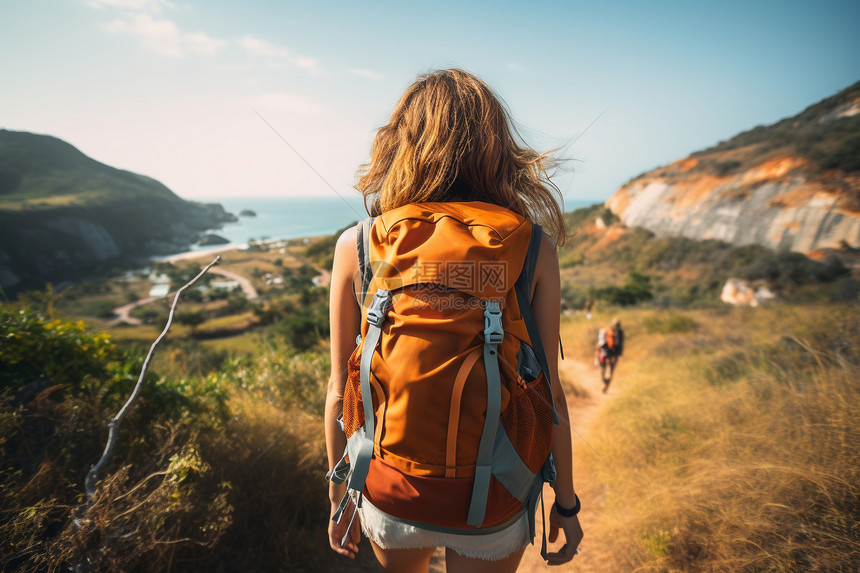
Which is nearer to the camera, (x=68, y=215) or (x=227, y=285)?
(x=68, y=215)

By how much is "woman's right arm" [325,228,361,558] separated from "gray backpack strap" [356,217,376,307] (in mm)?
21

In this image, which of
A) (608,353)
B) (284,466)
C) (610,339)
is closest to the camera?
(284,466)

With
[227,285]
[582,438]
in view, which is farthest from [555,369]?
[227,285]

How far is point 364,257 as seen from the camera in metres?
0.94

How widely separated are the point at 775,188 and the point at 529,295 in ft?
93.9

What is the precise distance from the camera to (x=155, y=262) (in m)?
17.7

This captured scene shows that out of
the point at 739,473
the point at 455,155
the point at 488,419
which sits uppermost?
the point at 455,155

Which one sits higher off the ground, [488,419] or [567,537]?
[488,419]

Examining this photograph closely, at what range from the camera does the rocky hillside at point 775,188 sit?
17.3 meters

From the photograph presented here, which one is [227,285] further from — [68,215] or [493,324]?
[493,324]

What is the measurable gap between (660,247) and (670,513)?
28844 millimetres

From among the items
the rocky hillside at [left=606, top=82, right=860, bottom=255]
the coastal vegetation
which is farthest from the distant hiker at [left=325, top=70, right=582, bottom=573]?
the rocky hillside at [left=606, top=82, right=860, bottom=255]

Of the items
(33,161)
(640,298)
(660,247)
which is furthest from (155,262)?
(660,247)

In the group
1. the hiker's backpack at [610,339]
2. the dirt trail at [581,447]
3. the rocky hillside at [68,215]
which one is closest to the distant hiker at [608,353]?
the hiker's backpack at [610,339]
